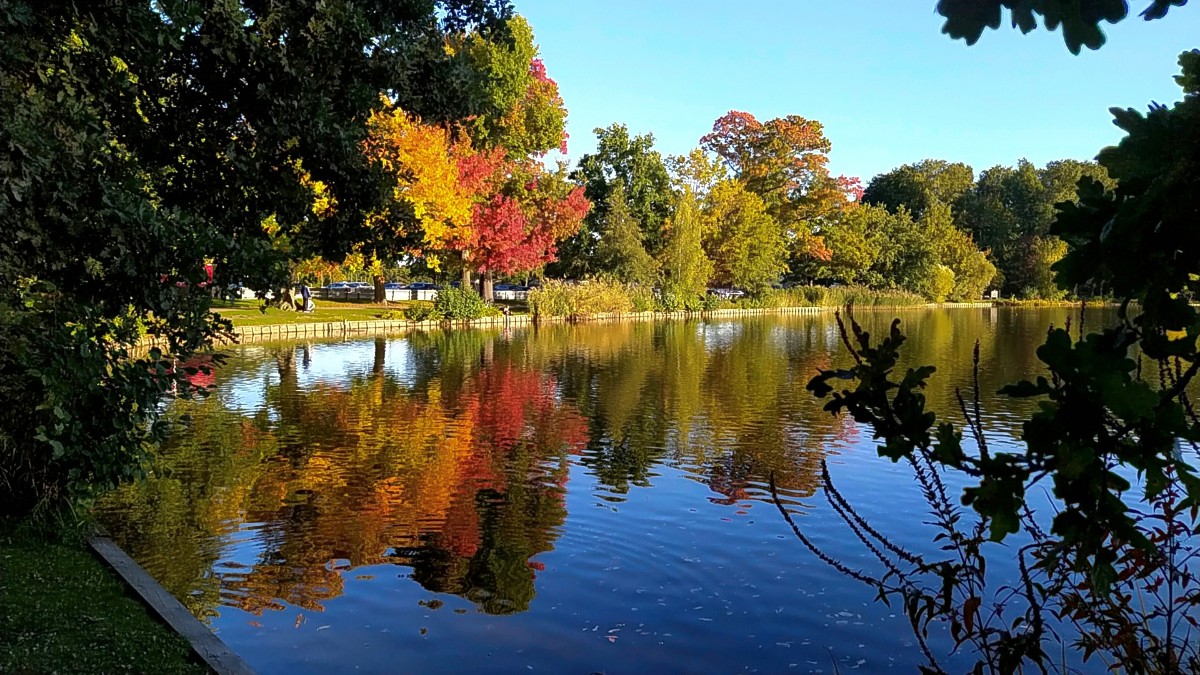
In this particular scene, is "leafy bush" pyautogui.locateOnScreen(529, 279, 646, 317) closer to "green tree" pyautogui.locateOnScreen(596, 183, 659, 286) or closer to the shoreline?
the shoreline

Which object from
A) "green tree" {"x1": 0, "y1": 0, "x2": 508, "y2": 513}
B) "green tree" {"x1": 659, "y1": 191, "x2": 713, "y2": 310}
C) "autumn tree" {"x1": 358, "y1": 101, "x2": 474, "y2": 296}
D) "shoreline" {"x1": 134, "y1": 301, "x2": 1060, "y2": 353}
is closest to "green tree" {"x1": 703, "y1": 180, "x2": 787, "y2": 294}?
"shoreline" {"x1": 134, "y1": 301, "x2": 1060, "y2": 353}

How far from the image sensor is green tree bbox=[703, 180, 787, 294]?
52.5m

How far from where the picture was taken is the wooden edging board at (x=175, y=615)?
4418 mm

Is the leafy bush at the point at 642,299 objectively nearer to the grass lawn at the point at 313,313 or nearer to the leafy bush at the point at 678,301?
the leafy bush at the point at 678,301

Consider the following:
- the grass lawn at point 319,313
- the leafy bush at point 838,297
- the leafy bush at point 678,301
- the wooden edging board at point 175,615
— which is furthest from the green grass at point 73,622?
the leafy bush at point 838,297

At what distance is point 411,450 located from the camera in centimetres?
1129

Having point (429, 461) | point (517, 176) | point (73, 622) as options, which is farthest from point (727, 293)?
point (73, 622)

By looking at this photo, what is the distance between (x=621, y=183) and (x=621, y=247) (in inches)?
171

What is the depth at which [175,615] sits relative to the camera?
16.5ft

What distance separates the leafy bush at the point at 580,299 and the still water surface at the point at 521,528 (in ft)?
72.1

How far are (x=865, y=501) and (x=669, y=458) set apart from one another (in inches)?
105

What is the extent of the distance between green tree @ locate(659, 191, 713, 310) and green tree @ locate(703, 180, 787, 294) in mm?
4146

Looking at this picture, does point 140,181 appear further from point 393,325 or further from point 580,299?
point 580,299

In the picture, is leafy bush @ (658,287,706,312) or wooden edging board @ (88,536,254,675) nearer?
wooden edging board @ (88,536,254,675)
